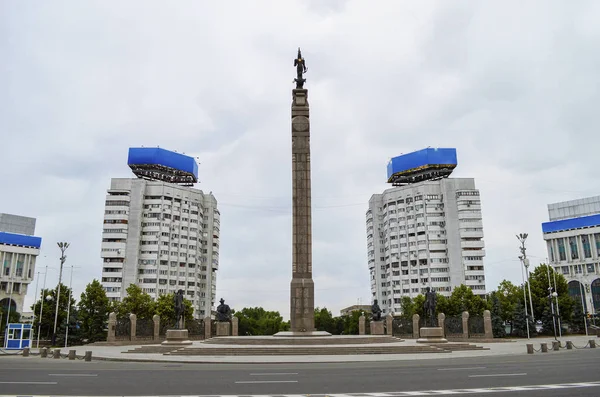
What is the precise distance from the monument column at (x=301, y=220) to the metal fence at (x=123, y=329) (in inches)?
681

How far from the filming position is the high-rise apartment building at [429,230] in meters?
97.6

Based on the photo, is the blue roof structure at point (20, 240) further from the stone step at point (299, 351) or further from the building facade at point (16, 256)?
the stone step at point (299, 351)

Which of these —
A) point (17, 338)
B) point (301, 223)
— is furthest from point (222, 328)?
point (17, 338)

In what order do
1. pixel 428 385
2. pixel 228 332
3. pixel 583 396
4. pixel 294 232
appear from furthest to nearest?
pixel 228 332 < pixel 294 232 < pixel 428 385 < pixel 583 396

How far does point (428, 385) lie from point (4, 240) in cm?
10614

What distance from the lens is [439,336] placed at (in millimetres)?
36219

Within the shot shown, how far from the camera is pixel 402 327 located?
159 feet

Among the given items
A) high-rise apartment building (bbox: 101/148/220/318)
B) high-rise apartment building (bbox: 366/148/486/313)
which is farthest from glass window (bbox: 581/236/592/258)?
high-rise apartment building (bbox: 101/148/220/318)

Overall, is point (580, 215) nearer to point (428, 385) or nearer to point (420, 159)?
point (420, 159)

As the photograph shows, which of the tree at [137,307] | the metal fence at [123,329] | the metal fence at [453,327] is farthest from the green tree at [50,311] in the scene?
the metal fence at [453,327]

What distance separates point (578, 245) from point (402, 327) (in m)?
72.0

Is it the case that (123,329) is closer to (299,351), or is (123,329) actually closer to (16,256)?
(299,351)

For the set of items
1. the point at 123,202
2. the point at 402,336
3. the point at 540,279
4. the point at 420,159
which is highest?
the point at 420,159

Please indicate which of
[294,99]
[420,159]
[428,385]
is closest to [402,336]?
[294,99]
